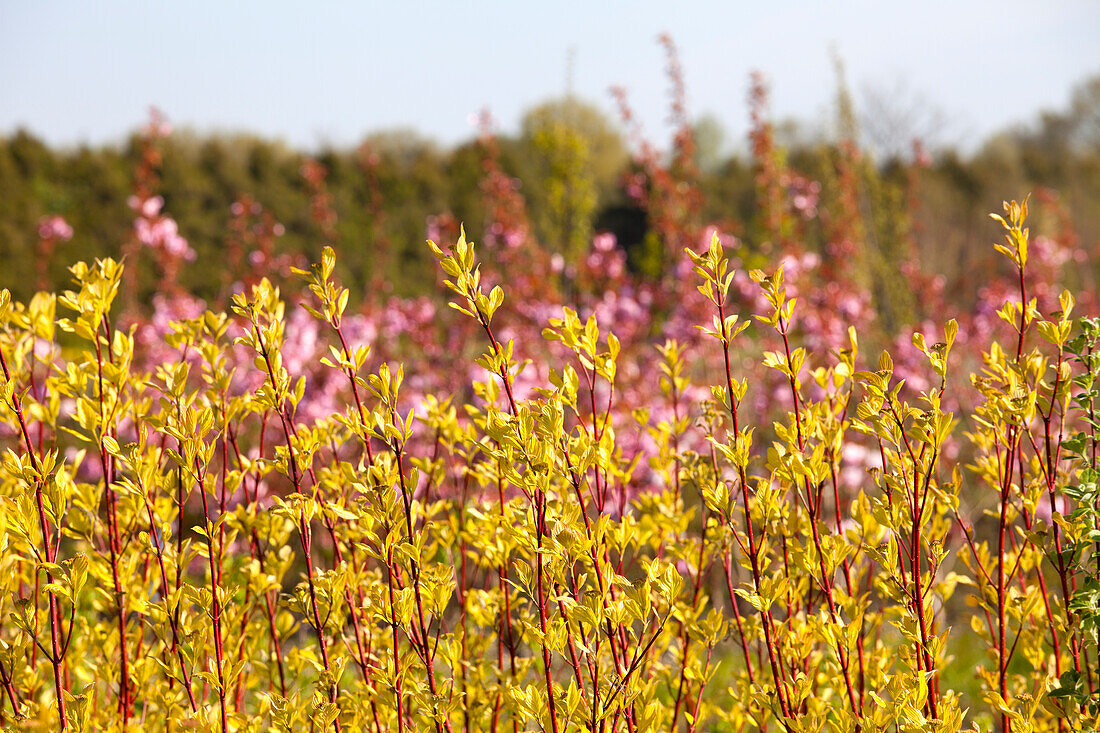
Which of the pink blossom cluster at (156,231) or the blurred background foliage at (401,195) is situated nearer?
the pink blossom cluster at (156,231)

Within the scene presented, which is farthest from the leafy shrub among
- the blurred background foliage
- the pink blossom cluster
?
the blurred background foliage

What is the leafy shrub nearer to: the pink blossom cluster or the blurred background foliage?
the pink blossom cluster

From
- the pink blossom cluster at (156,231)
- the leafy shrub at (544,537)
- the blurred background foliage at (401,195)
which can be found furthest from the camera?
the blurred background foliage at (401,195)

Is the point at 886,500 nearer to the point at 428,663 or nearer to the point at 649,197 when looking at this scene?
the point at 428,663

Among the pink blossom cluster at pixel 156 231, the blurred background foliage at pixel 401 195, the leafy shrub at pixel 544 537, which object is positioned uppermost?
the blurred background foliage at pixel 401 195

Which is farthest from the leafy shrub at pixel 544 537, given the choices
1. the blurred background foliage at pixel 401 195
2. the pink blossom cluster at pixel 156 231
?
the blurred background foliage at pixel 401 195

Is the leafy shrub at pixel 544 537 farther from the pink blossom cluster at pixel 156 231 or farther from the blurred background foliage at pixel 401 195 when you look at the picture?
the blurred background foliage at pixel 401 195

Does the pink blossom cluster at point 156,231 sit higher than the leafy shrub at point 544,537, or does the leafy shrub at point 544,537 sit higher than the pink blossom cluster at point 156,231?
the pink blossom cluster at point 156,231

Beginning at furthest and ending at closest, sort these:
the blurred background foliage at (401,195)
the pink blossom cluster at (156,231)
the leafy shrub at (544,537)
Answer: the blurred background foliage at (401,195)
the pink blossom cluster at (156,231)
the leafy shrub at (544,537)

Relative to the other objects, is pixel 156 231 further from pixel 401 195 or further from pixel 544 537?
pixel 401 195

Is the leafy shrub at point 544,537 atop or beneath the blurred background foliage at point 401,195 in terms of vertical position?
beneath

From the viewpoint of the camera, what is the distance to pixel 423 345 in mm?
6668

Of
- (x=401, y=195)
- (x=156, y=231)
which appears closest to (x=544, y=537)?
(x=156, y=231)

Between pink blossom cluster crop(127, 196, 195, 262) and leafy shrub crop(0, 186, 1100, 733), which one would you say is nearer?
leafy shrub crop(0, 186, 1100, 733)
